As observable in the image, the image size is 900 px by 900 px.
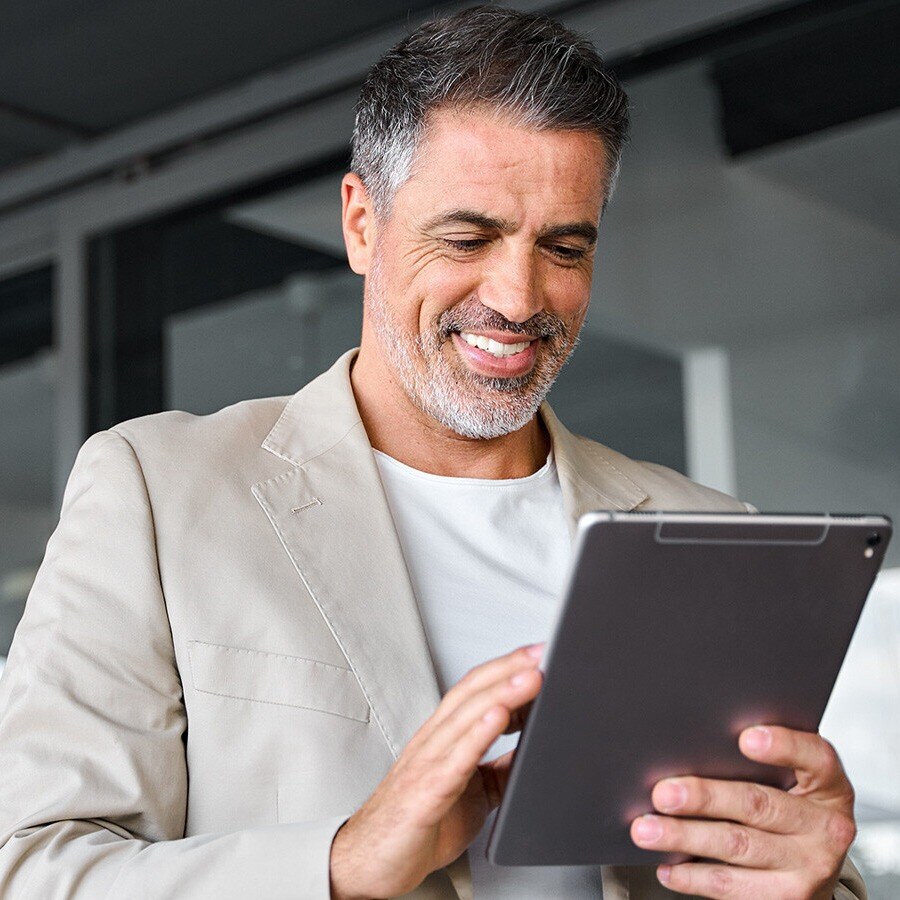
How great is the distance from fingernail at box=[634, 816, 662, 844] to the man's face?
0.65 meters

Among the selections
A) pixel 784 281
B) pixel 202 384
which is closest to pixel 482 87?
pixel 784 281

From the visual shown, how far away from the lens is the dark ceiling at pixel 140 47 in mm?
3902

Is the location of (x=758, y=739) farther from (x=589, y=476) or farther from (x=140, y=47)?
(x=140, y=47)

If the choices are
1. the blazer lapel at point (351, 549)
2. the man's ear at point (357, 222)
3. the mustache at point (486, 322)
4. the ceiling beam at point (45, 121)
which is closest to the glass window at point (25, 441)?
the ceiling beam at point (45, 121)

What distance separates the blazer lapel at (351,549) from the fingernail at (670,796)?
1.13ft

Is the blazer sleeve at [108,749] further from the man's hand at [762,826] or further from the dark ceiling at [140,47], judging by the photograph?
the dark ceiling at [140,47]

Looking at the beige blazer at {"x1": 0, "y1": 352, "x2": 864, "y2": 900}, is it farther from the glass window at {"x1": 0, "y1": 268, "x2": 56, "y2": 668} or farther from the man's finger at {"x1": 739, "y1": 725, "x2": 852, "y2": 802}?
the glass window at {"x1": 0, "y1": 268, "x2": 56, "y2": 668}

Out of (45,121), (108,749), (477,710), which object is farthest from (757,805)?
(45,121)

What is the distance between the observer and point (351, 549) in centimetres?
170

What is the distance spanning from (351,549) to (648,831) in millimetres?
537

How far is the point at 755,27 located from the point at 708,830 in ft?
8.30

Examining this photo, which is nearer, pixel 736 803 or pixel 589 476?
pixel 736 803

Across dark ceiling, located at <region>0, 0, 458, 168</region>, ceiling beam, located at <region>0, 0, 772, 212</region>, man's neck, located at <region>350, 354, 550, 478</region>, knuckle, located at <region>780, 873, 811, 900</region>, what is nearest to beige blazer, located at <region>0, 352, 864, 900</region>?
man's neck, located at <region>350, 354, 550, 478</region>

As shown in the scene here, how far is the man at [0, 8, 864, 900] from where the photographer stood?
1.36 meters
